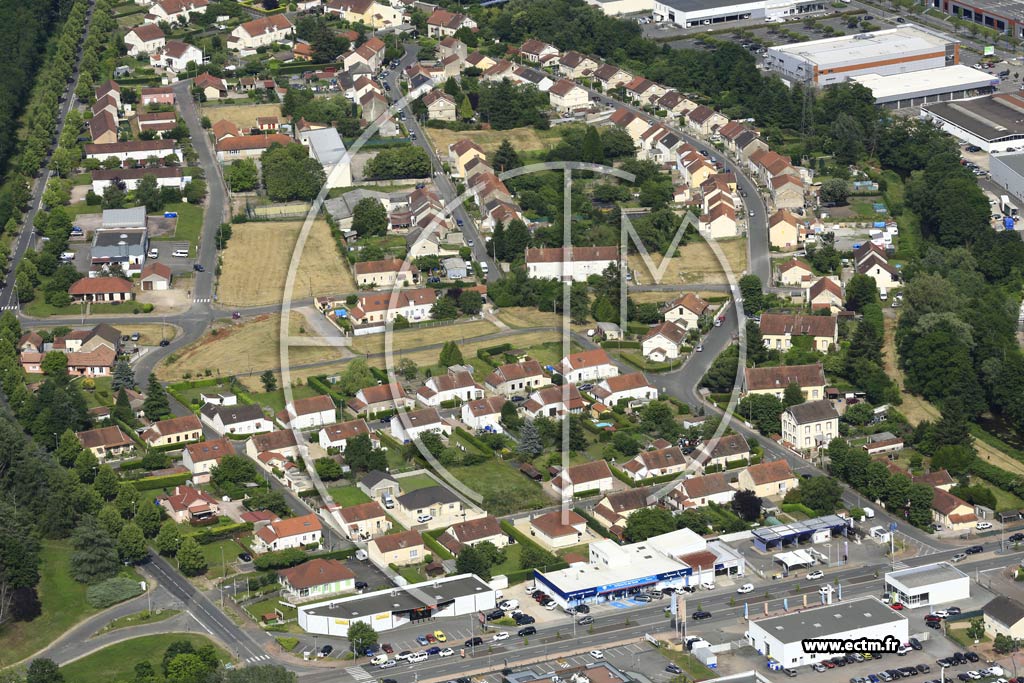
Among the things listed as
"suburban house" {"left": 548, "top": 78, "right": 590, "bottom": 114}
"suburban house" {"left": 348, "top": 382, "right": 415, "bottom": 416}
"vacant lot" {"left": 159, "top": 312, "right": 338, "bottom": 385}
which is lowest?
"suburban house" {"left": 348, "top": 382, "right": 415, "bottom": 416}

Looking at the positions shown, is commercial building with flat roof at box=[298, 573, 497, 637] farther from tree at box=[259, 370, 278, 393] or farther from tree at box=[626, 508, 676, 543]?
tree at box=[259, 370, 278, 393]

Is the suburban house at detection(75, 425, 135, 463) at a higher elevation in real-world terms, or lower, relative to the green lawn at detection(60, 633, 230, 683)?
higher

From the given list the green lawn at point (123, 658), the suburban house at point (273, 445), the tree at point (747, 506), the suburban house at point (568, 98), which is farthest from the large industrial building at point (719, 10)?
the green lawn at point (123, 658)

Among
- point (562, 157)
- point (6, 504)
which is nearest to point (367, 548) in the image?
point (6, 504)

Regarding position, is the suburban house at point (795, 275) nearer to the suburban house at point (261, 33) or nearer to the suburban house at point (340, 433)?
the suburban house at point (340, 433)

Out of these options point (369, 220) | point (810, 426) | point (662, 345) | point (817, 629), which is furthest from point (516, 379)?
point (817, 629)

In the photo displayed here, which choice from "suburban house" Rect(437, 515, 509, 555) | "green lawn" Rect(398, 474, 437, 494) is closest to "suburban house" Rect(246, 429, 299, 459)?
"green lawn" Rect(398, 474, 437, 494)

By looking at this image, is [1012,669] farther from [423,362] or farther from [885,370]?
[423,362]
